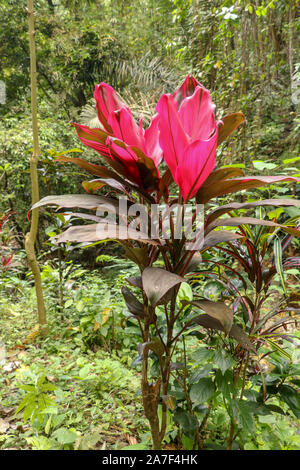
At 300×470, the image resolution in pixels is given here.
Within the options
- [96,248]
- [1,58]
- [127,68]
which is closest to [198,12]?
[127,68]

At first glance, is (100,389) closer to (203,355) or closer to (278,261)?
(203,355)

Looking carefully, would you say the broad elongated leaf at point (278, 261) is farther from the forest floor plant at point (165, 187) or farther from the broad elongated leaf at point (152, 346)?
the broad elongated leaf at point (152, 346)

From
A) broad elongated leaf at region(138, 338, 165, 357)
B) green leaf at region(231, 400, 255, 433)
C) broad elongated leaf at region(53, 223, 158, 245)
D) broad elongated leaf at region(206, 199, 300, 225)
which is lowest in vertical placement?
green leaf at region(231, 400, 255, 433)

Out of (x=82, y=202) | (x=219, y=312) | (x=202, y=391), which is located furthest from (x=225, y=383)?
(x=82, y=202)

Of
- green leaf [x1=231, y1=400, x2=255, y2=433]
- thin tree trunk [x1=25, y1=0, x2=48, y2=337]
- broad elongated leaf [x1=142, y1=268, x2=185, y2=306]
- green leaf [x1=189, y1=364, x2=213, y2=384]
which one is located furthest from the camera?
thin tree trunk [x1=25, y1=0, x2=48, y2=337]

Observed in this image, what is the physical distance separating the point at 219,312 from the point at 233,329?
94mm

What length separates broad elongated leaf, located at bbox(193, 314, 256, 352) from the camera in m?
0.54

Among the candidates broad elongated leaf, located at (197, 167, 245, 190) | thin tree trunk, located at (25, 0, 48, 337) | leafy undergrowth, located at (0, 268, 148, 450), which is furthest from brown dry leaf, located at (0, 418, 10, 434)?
broad elongated leaf, located at (197, 167, 245, 190)

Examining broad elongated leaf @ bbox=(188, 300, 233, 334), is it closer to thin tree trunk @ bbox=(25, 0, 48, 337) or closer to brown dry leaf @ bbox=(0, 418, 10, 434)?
brown dry leaf @ bbox=(0, 418, 10, 434)

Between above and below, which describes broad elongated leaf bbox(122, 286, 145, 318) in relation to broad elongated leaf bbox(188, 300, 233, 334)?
below

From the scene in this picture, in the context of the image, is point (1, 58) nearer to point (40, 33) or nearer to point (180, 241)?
point (40, 33)

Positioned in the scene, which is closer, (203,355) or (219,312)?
(219,312)

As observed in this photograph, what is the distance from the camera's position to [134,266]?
6.05 feet

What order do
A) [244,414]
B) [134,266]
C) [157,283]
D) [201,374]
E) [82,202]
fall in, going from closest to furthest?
[157,283] < [82,202] < [244,414] < [201,374] < [134,266]
